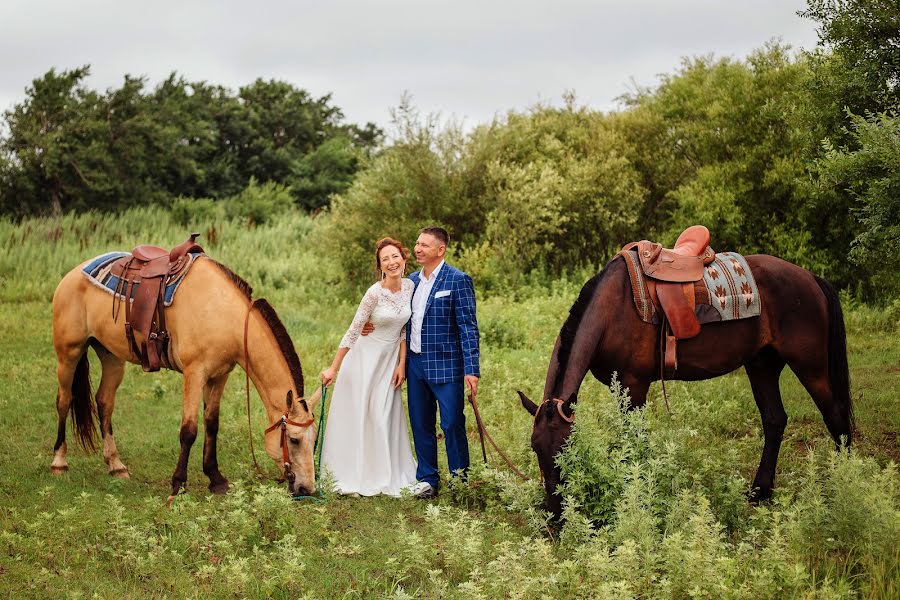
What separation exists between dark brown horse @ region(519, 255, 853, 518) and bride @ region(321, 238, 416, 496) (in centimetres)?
136

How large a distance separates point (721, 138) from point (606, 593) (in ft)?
45.2

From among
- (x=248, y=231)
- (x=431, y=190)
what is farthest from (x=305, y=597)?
(x=248, y=231)

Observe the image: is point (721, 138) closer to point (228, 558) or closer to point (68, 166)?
point (228, 558)

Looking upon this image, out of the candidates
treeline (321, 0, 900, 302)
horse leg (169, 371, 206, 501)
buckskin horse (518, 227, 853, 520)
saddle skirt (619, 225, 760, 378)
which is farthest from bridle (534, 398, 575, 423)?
treeline (321, 0, 900, 302)

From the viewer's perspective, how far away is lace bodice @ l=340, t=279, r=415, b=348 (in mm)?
6599

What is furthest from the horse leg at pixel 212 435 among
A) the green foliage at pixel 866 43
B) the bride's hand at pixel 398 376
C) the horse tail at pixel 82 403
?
the green foliage at pixel 866 43

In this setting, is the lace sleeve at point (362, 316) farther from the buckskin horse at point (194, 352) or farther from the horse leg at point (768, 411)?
the horse leg at point (768, 411)

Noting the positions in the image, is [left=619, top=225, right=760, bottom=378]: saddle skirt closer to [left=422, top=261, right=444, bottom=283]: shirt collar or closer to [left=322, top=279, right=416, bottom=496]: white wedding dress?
[left=422, top=261, right=444, bottom=283]: shirt collar

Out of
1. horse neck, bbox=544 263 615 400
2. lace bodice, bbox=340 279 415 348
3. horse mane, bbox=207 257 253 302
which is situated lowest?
horse neck, bbox=544 263 615 400

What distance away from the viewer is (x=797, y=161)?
49.0 ft

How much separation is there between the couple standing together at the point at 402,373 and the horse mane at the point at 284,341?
0.20m

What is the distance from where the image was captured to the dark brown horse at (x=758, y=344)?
596 centimetres

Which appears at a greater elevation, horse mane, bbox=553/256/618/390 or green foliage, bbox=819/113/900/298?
green foliage, bbox=819/113/900/298

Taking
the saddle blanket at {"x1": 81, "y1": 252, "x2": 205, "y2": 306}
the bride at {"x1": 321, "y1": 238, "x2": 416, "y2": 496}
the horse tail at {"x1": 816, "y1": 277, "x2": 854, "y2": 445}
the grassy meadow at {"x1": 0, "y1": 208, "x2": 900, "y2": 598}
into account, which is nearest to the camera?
the grassy meadow at {"x1": 0, "y1": 208, "x2": 900, "y2": 598}
